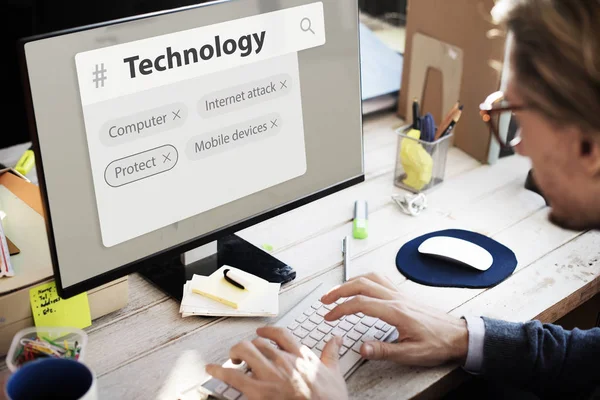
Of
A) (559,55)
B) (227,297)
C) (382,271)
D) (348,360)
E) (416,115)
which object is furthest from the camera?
(416,115)

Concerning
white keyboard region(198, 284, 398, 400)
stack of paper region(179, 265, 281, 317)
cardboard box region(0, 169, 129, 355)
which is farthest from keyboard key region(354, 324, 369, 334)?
cardboard box region(0, 169, 129, 355)

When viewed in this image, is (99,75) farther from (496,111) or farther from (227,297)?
(496,111)

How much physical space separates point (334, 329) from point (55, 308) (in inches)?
16.7

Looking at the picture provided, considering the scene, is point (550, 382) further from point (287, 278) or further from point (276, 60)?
point (276, 60)

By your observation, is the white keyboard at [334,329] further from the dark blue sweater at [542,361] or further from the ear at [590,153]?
the ear at [590,153]

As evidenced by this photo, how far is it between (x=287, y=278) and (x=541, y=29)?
598 mm

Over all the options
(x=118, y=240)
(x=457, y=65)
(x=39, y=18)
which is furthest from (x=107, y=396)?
(x=39, y=18)

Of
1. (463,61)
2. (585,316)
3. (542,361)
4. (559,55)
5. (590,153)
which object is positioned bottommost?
(585,316)

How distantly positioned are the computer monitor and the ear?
0.49m

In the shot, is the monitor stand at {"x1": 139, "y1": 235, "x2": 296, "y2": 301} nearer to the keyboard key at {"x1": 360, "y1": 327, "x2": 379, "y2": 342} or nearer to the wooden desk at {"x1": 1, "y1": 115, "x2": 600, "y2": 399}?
the wooden desk at {"x1": 1, "y1": 115, "x2": 600, "y2": 399}

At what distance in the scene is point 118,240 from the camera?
3.30 feet

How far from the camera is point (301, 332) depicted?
3.42ft

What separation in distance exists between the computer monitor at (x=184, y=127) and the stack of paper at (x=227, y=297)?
1.8 inches

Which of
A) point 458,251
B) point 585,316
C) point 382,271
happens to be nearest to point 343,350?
point 382,271
